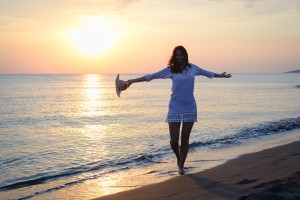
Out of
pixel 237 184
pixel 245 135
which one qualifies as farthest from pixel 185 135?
pixel 245 135

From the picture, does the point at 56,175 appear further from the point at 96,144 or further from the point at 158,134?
the point at 158,134

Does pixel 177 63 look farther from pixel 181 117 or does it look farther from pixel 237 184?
pixel 237 184

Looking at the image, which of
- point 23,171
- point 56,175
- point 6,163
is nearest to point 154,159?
point 56,175

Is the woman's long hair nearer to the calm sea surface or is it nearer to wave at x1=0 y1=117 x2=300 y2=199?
the calm sea surface

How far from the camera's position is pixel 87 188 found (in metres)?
7.15

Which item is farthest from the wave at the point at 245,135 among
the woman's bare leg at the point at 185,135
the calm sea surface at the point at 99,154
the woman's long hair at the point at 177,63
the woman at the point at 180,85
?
the woman's long hair at the point at 177,63

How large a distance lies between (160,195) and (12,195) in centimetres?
336

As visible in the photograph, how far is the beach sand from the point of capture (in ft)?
15.1

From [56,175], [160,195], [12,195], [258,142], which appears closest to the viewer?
[160,195]

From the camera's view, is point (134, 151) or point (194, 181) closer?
point (194, 181)

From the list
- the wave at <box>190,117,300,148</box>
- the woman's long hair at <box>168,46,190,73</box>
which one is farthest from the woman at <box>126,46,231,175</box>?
the wave at <box>190,117,300,148</box>

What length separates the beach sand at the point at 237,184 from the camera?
4608 mm

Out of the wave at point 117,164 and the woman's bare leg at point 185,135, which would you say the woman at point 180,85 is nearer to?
the woman's bare leg at point 185,135

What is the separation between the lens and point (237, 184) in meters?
5.47
